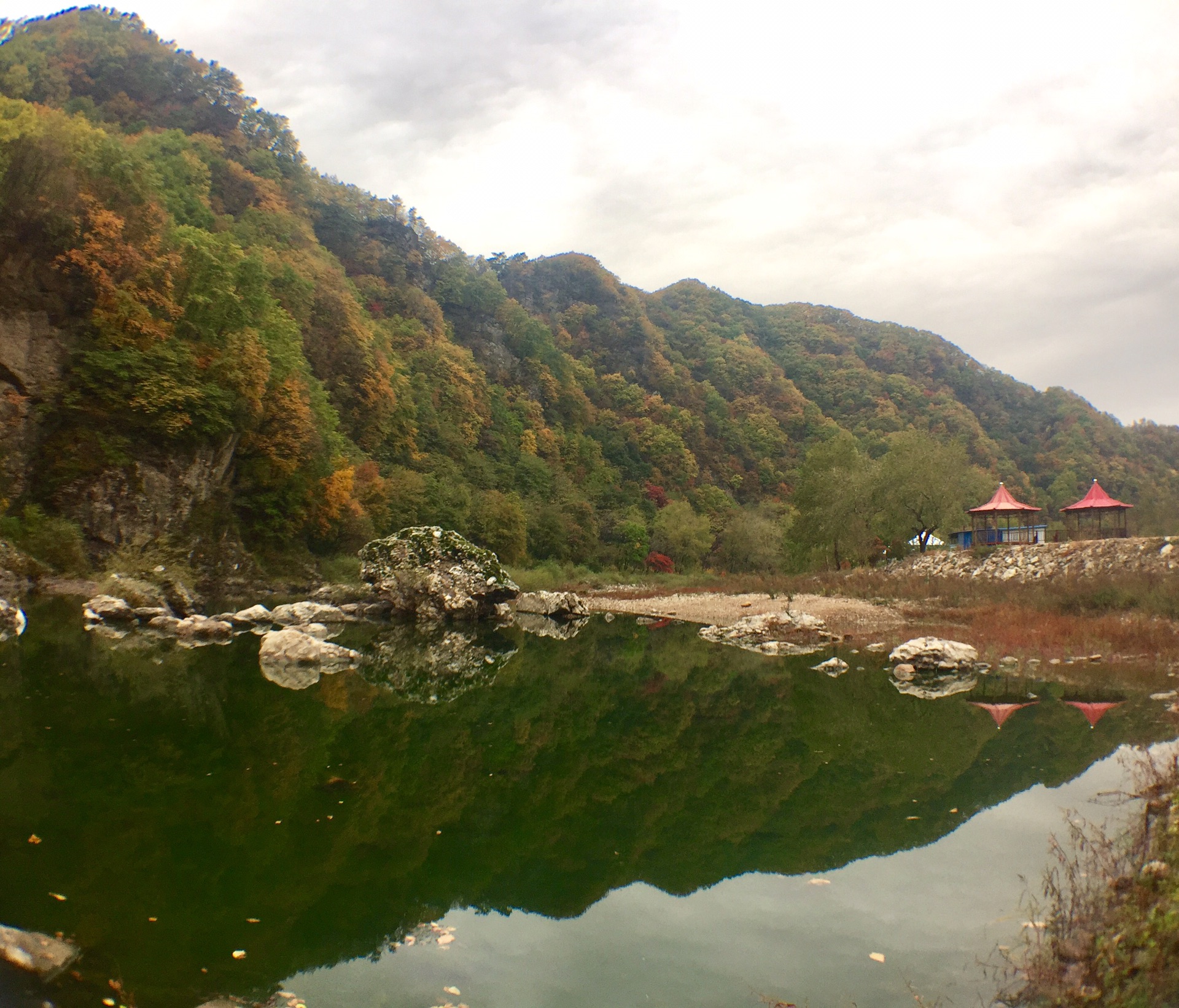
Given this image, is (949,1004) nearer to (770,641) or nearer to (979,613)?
(770,641)

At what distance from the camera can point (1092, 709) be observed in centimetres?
1273

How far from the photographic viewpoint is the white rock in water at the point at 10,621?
17.2 m

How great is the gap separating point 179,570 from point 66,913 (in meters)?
26.0

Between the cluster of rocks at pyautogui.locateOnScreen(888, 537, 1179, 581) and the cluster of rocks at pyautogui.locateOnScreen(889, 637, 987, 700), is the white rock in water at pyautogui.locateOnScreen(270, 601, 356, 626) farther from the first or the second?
the cluster of rocks at pyautogui.locateOnScreen(888, 537, 1179, 581)

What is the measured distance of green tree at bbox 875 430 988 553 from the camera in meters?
46.4

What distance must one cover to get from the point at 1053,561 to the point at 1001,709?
26023 millimetres

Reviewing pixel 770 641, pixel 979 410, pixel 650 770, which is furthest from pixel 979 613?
pixel 979 410

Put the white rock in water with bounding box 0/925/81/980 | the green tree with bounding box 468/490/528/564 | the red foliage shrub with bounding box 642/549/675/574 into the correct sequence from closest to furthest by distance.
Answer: the white rock in water with bounding box 0/925/81/980 → the green tree with bounding box 468/490/528/564 → the red foliage shrub with bounding box 642/549/675/574

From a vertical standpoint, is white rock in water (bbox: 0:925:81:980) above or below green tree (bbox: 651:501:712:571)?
below

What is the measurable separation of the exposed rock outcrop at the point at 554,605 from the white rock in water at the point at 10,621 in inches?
756

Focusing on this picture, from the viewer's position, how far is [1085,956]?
4.81 m

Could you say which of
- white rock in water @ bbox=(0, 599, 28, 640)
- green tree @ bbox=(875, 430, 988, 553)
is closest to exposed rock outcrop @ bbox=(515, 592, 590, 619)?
white rock in water @ bbox=(0, 599, 28, 640)

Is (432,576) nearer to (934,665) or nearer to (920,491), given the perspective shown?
(934,665)

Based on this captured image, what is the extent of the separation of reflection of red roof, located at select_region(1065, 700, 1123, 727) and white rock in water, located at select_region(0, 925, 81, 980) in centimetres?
1253
